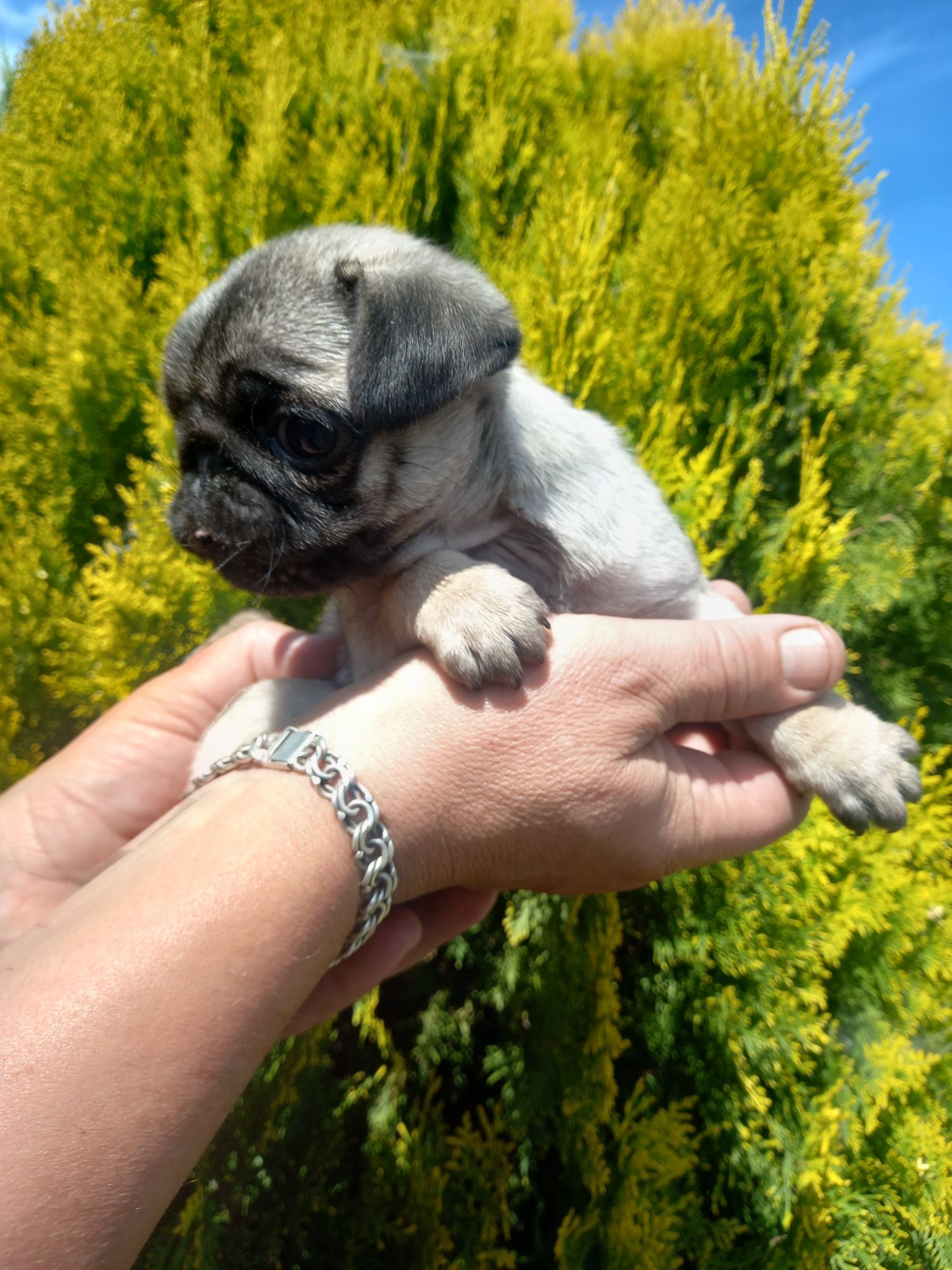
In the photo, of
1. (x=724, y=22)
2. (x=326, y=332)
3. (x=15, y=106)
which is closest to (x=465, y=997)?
(x=326, y=332)

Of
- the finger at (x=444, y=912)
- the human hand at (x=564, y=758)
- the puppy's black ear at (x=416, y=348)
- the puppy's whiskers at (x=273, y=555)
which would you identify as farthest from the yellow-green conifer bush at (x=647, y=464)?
the puppy's black ear at (x=416, y=348)

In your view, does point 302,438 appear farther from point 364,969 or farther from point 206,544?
point 364,969

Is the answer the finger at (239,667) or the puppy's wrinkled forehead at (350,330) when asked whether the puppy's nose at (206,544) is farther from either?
the finger at (239,667)

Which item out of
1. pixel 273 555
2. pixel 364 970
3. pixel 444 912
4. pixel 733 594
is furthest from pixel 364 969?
pixel 733 594

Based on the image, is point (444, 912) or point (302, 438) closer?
point (302, 438)

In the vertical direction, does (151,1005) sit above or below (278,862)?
below

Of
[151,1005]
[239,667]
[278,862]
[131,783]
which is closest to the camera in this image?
[151,1005]
